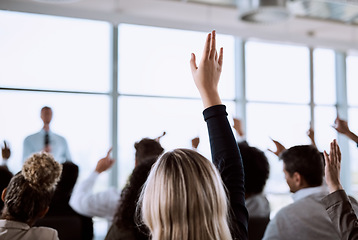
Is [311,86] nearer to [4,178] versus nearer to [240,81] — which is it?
[240,81]

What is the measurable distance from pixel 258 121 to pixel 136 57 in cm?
247

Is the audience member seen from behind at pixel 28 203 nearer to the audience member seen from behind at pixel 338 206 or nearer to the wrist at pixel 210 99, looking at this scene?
the wrist at pixel 210 99

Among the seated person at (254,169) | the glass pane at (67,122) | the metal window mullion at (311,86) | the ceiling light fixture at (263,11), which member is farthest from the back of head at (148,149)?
the metal window mullion at (311,86)

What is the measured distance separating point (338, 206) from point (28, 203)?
1.19m

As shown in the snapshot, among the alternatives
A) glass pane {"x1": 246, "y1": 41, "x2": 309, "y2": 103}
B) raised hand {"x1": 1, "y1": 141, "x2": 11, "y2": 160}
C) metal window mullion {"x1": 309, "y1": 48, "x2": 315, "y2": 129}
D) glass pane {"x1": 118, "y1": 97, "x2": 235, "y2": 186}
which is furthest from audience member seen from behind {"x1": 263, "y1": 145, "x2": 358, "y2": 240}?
metal window mullion {"x1": 309, "y1": 48, "x2": 315, "y2": 129}

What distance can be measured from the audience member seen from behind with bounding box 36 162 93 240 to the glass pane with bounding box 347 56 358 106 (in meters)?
6.70

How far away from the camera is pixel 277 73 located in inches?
312

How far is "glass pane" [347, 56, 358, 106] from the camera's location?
845 cm

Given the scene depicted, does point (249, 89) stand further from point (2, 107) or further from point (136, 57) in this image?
point (2, 107)

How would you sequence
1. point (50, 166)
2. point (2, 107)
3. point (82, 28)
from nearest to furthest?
point (50, 166) → point (2, 107) → point (82, 28)

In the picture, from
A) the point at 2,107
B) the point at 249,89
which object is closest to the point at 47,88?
the point at 2,107

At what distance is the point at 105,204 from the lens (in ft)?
7.97

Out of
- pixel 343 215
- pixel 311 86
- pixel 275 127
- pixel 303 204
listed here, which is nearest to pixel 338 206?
pixel 343 215

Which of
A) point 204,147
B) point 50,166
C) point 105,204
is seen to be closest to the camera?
point 50,166
